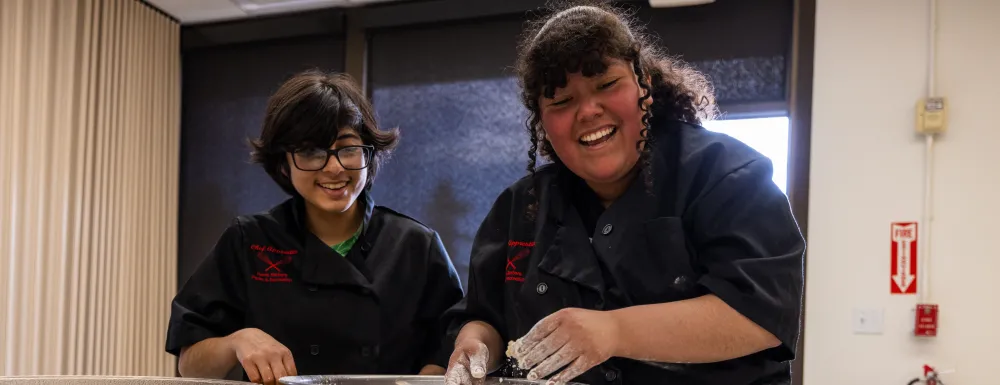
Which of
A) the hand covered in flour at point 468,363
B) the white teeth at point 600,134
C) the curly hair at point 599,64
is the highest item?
the curly hair at point 599,64

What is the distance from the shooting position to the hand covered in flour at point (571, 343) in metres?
0.86

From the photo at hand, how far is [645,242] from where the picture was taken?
102cm

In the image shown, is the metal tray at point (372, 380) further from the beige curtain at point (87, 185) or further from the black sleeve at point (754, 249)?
the beige curtain at point (87, 185)

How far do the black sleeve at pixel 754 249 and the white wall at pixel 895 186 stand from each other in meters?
1.74

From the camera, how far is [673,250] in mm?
991

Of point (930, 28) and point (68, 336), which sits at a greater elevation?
point (930, 28)

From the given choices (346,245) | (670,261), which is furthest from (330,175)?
(670,261)

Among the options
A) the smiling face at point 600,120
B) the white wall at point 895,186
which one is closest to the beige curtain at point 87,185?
the smiling face at point 600,120

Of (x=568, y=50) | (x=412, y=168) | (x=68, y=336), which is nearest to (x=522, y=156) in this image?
(x=412, y=168)

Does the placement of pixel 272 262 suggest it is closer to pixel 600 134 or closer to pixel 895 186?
pixel 600 134

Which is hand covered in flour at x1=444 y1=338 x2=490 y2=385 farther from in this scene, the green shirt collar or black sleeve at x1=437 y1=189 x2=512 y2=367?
the green shirt collar

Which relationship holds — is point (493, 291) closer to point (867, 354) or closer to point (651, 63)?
point (651, 63)

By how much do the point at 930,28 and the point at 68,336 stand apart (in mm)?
3218

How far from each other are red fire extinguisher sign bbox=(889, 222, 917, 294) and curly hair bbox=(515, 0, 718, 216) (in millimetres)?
1596
